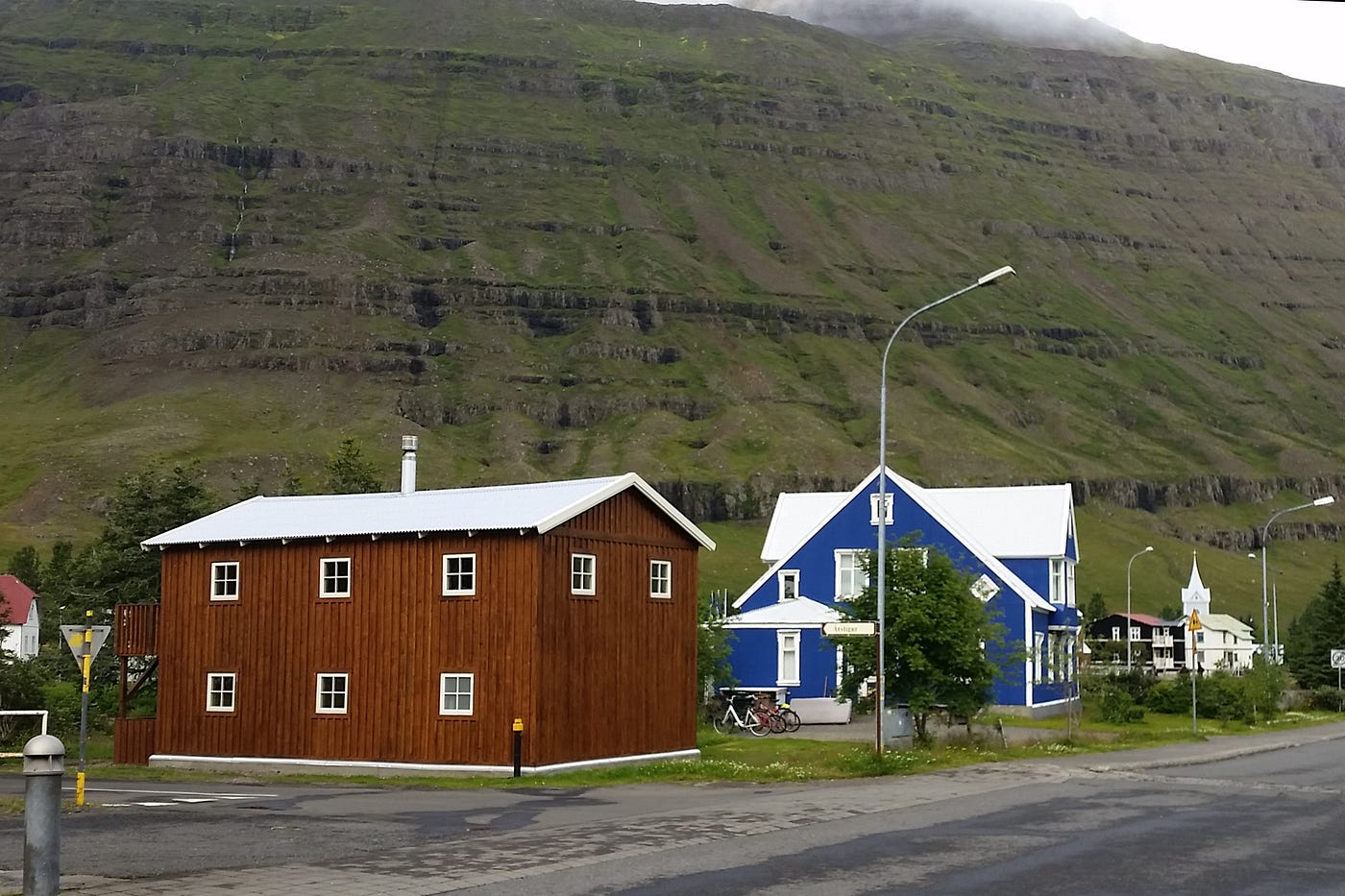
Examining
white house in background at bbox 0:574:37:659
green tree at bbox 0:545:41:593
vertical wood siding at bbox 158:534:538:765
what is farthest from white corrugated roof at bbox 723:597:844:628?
green tree at bbox 0:545:41:593

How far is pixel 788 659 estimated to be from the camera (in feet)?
185

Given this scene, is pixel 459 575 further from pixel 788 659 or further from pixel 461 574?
pixel 788 659

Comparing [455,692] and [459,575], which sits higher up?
[459,575]

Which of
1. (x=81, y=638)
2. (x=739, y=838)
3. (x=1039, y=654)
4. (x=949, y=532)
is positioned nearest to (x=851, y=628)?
(x=739, y=838)

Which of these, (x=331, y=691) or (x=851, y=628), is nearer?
(x=851, y=628)

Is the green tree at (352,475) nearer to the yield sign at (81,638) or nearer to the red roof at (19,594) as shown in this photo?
the yield sign at (81,638)

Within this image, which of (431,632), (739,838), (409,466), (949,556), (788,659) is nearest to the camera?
(739,838)

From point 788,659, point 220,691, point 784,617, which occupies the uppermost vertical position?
point 784,617

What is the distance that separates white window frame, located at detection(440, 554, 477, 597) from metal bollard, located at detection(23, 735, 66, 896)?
74.9 feet

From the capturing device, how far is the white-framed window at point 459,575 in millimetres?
35594

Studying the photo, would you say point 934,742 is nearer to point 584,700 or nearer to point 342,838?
point 584,700

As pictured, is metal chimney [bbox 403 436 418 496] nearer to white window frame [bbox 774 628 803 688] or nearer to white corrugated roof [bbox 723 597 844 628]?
white corrugated roof [bbox 723 597 844 628]

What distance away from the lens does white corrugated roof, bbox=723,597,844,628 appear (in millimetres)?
56031

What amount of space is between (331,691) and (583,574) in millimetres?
6882
